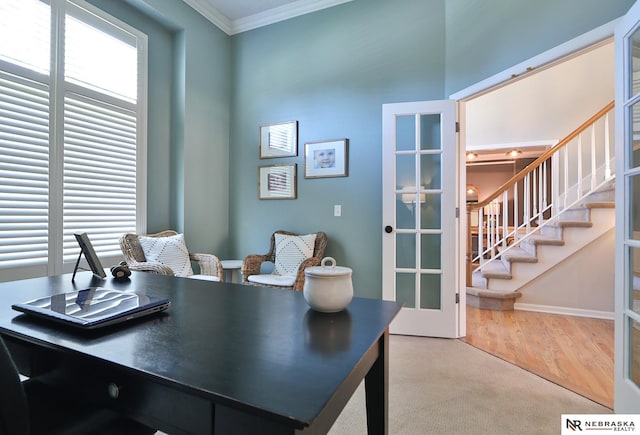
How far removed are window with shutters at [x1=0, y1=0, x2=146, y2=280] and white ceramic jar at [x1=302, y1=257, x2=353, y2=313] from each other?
252 centimetres

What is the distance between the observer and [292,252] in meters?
3.25

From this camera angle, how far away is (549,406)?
68.9 inches

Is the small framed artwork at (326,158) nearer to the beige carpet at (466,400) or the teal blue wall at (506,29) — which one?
the teal blue wall at (506,29)

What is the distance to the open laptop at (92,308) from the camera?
0.80m

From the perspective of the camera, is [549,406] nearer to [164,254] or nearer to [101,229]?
[164,254]

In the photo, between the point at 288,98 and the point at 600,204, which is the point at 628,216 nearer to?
the point at 600,204

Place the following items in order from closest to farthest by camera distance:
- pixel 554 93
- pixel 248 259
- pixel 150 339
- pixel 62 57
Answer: pixel 150 339, pixel 62 57, pixel 248 259, pixel 554 93

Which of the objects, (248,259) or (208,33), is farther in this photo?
(208,33)

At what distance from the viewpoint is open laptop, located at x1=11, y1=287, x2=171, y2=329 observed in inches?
31.6

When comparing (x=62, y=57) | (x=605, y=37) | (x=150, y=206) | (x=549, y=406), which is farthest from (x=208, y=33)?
(x=549, y=406)

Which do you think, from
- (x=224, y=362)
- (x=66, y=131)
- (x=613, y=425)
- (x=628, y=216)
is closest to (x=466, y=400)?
(x=613, y=425)

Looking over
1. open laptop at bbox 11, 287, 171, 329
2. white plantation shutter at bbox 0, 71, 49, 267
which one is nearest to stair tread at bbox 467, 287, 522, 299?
open laptop at bbox 11, 287, 171, 329

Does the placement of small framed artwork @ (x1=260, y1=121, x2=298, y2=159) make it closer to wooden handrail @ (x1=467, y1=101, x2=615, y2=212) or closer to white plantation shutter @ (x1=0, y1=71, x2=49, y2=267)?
white plantation shutter @ (x1=0, y1=71, x2=49, y2=267)

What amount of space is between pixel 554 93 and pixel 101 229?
19.9 ft
